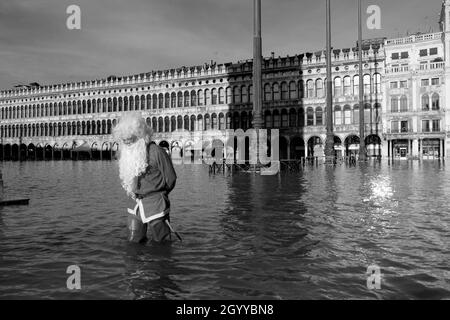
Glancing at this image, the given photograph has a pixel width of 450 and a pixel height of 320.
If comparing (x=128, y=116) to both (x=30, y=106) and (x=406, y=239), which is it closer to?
(x=406, y=239)

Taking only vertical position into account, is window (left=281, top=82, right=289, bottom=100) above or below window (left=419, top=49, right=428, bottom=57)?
below

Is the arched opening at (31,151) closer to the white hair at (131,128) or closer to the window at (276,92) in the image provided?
the window at (276,92)

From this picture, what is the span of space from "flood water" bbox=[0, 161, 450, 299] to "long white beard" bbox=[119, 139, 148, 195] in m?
0.91

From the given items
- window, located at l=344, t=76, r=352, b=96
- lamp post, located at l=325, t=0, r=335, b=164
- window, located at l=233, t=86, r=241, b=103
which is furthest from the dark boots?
window, located at l=233, t=86, r=241, b=103

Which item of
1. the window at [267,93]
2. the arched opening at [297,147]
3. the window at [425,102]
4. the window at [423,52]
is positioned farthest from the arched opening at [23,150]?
the window at [423,52]

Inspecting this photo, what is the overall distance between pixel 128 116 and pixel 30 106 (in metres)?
94.3

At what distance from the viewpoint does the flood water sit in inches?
171

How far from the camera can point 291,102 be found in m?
63.9

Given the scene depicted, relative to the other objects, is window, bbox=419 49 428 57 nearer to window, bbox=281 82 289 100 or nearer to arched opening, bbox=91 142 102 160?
window, bbox=281 82 289 100

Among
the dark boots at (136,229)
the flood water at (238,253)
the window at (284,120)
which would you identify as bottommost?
the flood water at (238,253)

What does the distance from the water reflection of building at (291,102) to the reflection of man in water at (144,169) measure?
179 ft

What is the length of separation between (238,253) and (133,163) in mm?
1756

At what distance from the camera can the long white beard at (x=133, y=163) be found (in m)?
5.54
